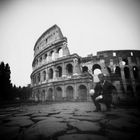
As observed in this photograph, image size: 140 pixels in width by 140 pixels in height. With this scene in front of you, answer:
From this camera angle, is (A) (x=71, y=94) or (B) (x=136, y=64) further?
(B) (x=136, y=64)

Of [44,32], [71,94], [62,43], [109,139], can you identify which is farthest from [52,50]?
[109,139]

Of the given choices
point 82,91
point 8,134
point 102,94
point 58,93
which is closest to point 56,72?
point 58,93

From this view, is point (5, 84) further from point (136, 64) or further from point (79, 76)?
point (136, 64)

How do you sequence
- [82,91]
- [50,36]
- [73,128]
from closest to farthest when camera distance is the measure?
[73,128] < [82,91] < [50,36]

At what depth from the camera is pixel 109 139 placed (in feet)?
4.32

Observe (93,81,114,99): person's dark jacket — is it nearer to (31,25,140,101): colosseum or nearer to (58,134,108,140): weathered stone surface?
(58,134,108,140): weathered stone surface

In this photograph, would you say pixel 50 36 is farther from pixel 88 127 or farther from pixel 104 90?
pixel 88 127

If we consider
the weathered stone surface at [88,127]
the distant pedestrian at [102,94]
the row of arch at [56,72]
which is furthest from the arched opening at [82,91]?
the weathered stone surface at [88,127]

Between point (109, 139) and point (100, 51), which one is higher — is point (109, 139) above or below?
below

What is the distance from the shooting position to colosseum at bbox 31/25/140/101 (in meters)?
14.5

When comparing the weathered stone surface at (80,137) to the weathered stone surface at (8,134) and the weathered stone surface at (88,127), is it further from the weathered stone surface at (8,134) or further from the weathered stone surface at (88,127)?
the weathered stone surface at (8,134)

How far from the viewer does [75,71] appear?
15.2 meters

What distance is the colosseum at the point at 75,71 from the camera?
47.7 feet

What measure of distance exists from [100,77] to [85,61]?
14020 mm
